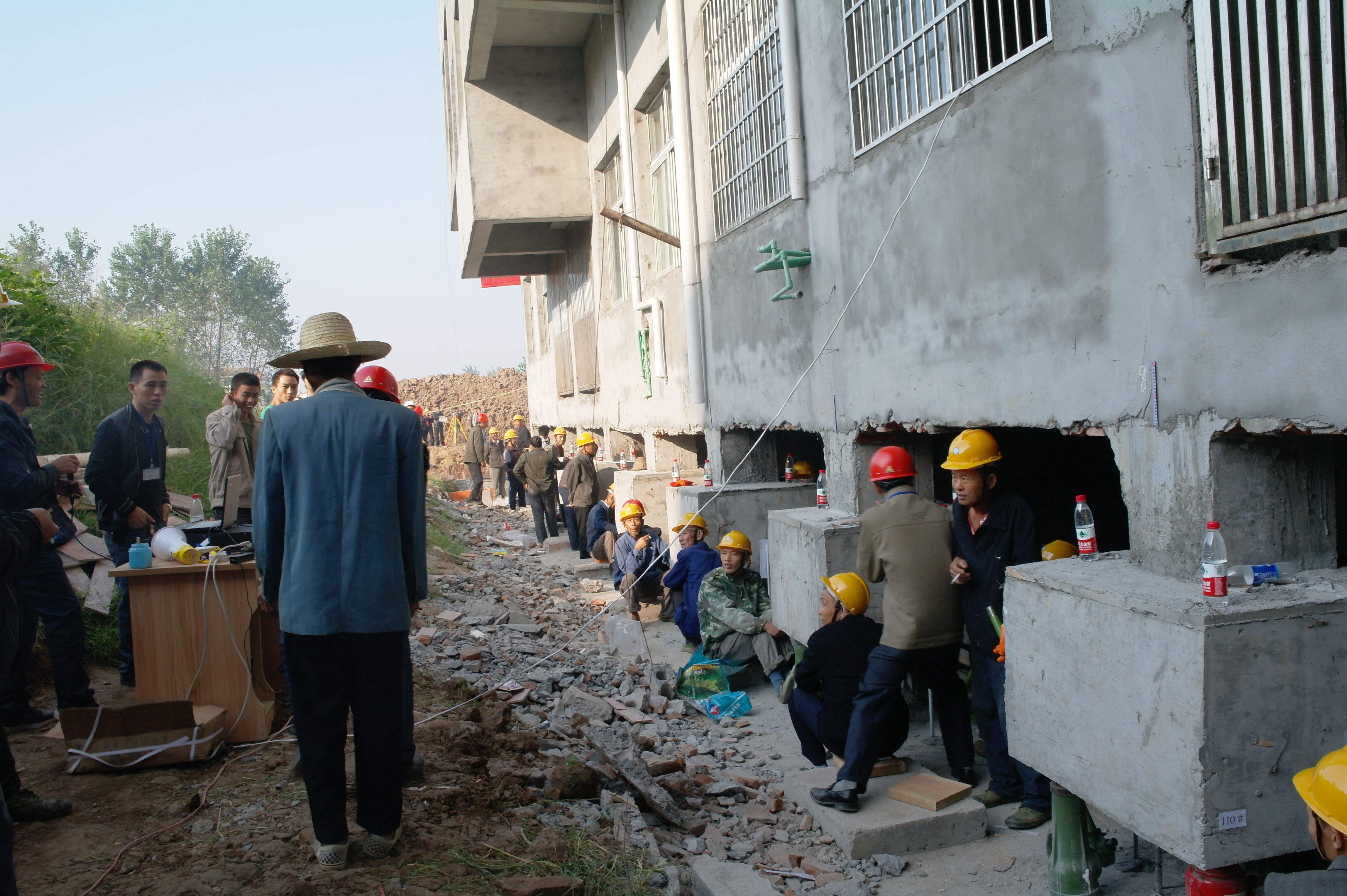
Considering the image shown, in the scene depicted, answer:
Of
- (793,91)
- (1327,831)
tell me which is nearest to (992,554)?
(1327,831)

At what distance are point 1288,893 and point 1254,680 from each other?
0.96 metres

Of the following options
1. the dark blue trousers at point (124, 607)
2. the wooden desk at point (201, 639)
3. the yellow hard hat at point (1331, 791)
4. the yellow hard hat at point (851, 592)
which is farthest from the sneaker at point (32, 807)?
the yellow hard hat at point (1331, 791)

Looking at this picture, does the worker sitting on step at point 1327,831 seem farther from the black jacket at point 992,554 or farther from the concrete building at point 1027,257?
the black jacket at point 992,554

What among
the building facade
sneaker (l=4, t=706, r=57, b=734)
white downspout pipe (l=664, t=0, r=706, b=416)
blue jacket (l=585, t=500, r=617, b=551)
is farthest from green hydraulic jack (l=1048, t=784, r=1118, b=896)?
blue jacket (l=585, t=500, r=617, b=551)

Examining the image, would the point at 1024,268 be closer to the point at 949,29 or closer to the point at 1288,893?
the point at 949,29

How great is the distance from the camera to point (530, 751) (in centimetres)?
535

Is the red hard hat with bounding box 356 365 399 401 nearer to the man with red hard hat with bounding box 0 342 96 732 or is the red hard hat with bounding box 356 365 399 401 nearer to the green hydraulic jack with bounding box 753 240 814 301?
the man with red hard hat with bounding box 0 342 96 732

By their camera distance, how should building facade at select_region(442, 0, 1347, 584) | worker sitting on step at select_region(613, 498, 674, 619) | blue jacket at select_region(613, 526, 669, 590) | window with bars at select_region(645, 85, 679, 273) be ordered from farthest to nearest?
window with bars at select_region(645, 85, 679, 273)
blue jacket at select_region(613, 526, 669, 590)
worker sitting on step at select_region(613, 498, 674, 619)
building facade at select_region(442, 0, 1347, 584)

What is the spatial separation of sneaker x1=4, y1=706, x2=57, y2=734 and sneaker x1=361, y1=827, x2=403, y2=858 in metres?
2.66

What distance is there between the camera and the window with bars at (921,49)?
4508mm

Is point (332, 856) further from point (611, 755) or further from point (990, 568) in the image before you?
point (990, 568)

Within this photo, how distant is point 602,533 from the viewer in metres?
12.4

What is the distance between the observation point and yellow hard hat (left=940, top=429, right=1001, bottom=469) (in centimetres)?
476

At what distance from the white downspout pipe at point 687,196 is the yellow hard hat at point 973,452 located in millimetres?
5098
